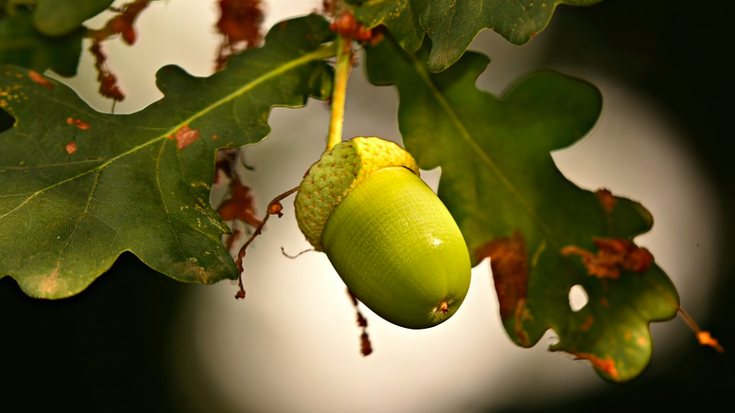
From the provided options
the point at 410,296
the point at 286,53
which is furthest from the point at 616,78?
the point at 410,296

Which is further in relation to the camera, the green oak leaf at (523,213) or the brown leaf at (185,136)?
the green oak leaf at (523,213)

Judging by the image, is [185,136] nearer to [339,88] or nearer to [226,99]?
[226,99]

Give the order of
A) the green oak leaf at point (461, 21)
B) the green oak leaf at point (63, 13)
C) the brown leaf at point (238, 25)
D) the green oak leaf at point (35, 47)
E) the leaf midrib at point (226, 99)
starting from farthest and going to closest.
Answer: the brown leaf at point (238, 25) → the green oak leaf at point (35, 47) → the green oak leaf at point (63, 13) → the leaf midrib at point (226, 99) → the green oak leaf at point (461, 21)

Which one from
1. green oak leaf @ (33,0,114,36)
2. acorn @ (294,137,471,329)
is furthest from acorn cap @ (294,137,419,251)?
green oak leaf @ (33,0,114,36)

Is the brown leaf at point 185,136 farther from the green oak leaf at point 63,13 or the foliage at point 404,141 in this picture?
the green oak leaf at point 63,13

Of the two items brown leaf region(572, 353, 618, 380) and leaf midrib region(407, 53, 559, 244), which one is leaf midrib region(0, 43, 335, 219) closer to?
leaf midrib region(407, 53, 559, 244)

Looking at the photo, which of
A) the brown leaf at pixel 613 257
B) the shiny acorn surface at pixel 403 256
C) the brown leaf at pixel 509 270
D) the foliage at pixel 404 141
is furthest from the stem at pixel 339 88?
the brown leaf at pixel 613 257

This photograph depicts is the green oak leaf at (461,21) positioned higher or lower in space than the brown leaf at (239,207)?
higher

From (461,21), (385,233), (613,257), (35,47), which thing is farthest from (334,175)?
(35,47)
